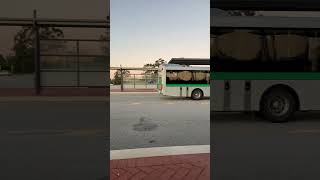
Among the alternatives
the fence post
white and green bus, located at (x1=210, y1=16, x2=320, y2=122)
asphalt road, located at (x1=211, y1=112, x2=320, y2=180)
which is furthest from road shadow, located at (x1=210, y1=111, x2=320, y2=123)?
the fence post

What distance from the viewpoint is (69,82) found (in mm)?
19531

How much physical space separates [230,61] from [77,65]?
426 inches

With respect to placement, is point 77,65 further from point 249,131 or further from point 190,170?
point 190,170

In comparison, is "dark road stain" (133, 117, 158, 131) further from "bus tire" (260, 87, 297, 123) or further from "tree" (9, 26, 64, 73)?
"tree" (9, 26, 64, 73)

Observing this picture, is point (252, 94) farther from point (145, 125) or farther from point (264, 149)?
point (264, 149)

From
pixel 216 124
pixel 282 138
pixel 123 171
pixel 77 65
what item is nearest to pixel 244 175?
pixel 123 171

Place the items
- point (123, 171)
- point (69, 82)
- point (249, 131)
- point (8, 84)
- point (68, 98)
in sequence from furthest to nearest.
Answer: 1. point (8, 84)
2. point (69, 82)
3. point (68, 98)
4. point (249, 131)
5. point (123, 171)

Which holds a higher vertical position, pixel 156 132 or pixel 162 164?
pixel 162 164

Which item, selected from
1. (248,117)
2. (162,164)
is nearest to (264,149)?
(162,164)

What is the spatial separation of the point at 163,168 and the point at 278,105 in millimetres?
7022

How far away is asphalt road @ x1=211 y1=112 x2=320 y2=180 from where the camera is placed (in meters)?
4.97

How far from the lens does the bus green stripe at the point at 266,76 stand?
10531mm

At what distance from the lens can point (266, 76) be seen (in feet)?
35.4

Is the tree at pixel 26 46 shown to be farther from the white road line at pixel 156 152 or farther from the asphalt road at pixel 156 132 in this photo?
the white road line at pixel 156 152
